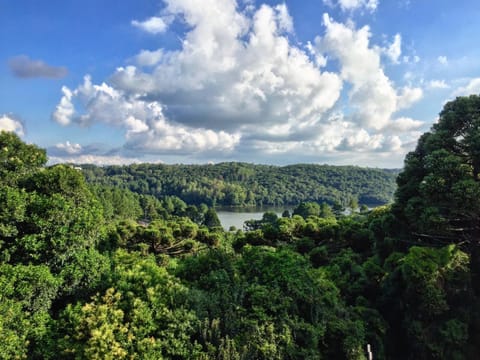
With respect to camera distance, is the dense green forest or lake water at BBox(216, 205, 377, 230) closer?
the dense green forest

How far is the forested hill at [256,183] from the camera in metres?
122

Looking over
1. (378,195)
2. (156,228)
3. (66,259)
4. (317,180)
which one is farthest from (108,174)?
(66,259)

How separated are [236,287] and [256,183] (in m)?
138

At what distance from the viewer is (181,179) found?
140 meters

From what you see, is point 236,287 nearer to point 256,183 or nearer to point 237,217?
point 237,217

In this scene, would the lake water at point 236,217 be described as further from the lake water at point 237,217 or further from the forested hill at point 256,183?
the forested hill at point 256,183

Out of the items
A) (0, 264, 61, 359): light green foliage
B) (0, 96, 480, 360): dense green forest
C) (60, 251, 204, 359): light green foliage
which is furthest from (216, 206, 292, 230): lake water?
(0, 264, 61, 359): light green foliage

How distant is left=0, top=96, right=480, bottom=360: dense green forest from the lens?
6.32 meters

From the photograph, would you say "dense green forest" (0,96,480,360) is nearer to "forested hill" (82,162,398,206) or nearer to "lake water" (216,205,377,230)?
"lake water" (216,205,377,230)

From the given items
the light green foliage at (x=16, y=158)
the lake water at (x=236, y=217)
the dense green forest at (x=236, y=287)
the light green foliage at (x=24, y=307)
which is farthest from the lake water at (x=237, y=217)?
the light green foliage at (x=24, y=307)

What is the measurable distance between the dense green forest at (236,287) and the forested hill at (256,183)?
105217 mm

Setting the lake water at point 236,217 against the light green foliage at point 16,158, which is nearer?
the light green foliage at point 16,158

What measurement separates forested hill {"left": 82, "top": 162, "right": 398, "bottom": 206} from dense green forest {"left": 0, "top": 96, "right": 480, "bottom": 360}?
105217mm

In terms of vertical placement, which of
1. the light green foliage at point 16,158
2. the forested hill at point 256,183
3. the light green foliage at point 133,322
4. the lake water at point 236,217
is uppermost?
the light green foliage at point 16,158
